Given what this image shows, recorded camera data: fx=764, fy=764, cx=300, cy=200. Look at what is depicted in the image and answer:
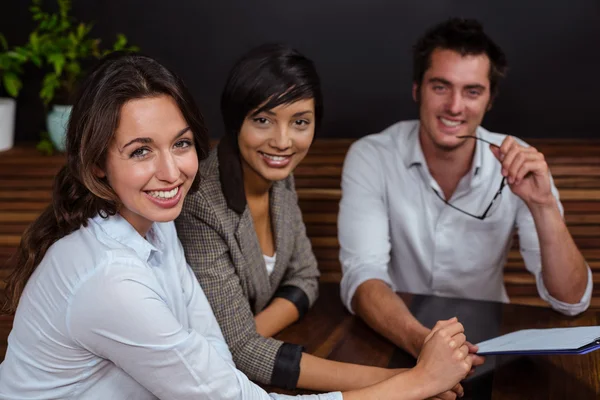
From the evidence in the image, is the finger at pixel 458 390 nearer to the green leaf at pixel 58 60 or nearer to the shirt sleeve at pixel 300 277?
the shirt sleeve at pixel 300 277

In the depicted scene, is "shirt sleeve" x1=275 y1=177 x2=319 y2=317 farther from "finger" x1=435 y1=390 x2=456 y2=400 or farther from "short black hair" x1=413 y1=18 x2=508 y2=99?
"short black hair" x1=413 y1=18 x2=508 y2=99

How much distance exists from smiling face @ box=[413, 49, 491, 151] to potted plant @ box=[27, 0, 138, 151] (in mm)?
1485

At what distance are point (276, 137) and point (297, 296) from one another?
1.39ft

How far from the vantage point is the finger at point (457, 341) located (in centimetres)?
161

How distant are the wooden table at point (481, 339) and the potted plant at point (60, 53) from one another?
67.1 inches

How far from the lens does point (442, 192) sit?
2.49 metres

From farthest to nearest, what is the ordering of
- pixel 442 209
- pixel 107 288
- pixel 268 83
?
pixel 442 209
pixel 268 83
pixel 107 288

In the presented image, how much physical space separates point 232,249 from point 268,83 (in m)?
0.42

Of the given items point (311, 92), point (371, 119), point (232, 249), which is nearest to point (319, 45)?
point (371, 119)

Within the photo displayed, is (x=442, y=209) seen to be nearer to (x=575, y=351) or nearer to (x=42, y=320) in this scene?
(x=575, y=351)

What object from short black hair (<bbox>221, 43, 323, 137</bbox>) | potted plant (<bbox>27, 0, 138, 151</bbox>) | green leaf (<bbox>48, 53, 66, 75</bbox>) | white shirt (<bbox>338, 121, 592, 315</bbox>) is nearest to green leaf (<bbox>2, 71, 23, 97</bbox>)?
potted plant (<bbox>27, 0, 138, 151</bbox>)

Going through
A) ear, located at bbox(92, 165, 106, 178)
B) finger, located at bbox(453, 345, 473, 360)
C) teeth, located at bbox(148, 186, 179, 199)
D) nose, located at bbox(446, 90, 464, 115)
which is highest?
ear, located at bbox(92, 165, 106, 178)

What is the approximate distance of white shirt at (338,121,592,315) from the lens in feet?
7.97

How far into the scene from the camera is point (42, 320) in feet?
4.60
